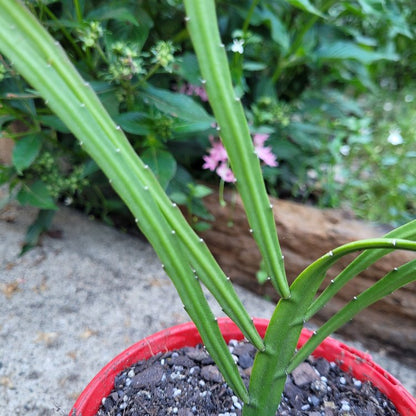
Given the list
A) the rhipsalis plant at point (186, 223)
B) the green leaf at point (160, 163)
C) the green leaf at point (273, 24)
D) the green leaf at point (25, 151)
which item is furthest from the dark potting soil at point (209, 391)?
the green leaf at point (273, 24)

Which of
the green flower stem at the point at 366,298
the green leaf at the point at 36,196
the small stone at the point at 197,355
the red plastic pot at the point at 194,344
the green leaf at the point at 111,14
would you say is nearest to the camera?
the green flower stem at the point at 366,298

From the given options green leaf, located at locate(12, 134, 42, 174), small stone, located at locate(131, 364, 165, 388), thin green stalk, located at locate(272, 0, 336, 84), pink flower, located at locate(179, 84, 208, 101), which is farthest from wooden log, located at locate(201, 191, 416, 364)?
small stone, located at locate(131, 364, 165, 388)

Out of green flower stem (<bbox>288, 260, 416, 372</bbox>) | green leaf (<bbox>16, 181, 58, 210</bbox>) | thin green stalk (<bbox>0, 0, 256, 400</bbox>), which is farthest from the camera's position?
green leaf (<bbox>16, 181, 58, 210</bbox>)

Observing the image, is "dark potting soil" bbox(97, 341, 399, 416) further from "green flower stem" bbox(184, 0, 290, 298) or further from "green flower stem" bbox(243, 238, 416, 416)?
"green flower stem" bbox(184, 0, 290, 298)

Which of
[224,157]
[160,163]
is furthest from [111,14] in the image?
[224,157]

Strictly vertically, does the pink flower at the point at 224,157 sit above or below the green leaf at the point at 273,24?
below

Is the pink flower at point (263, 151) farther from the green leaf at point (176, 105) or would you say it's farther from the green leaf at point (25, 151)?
the green leaf at point (25, 151)
